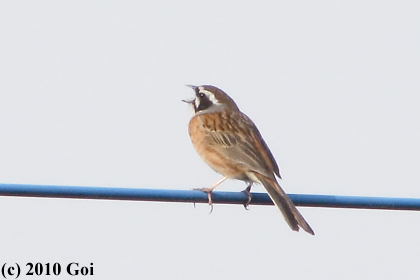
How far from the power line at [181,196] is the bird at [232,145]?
0.52 m

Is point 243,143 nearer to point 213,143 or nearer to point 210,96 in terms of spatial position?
point 213,143

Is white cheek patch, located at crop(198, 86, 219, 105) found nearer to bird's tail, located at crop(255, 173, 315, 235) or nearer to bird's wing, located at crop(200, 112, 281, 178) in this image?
bird's wing, located at crop(200, 112, 281, 178)

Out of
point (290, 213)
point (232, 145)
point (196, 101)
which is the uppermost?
point (196, 101)

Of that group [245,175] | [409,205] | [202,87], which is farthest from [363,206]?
[202,87]

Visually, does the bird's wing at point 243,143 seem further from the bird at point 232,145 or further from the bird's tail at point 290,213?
the bird's tail at point 290,213

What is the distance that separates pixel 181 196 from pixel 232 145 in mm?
3120

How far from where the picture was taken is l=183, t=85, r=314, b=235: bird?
8211mm

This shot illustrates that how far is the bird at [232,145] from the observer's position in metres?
8.21

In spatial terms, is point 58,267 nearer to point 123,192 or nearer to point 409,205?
point 123,192

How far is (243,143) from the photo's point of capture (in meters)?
9.65

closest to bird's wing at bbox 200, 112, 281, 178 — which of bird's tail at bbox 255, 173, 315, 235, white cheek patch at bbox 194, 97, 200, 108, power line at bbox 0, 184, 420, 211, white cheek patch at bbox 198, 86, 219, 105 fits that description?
white cheek patch at bbox 198, 86, 219, 105

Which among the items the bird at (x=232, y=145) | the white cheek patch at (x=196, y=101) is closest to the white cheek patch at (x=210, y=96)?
the bird at (x=232, y=145)

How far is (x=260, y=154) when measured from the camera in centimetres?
933

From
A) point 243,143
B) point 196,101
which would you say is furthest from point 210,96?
point 243,143
